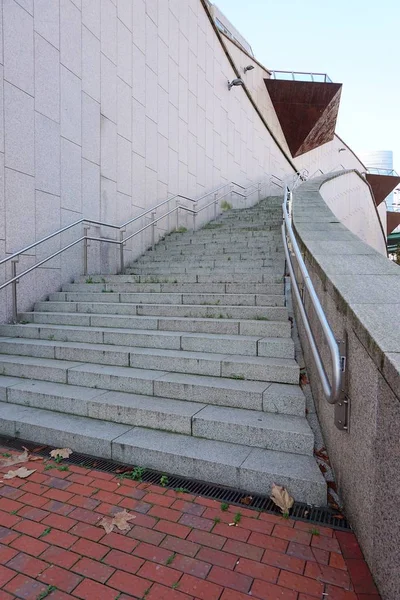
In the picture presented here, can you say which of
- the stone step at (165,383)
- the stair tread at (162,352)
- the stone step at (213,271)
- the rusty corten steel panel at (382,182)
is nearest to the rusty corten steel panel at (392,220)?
the rusty corten steel panel at (382,182)

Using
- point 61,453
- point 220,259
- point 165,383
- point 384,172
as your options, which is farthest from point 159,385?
point 384,172

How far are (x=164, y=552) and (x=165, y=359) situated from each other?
6.66 ft

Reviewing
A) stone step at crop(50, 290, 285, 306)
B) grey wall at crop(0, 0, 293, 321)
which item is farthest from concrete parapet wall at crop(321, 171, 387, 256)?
stone step at crop(50, 290, 285, 306)

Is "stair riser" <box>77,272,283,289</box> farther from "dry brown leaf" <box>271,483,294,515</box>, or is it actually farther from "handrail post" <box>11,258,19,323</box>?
"dry brown leaf" <box>271,483,294,515</box>

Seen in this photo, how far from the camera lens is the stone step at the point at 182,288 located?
17.5ft

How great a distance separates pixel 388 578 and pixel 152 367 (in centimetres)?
275

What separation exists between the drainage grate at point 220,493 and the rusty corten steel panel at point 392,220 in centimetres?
4111

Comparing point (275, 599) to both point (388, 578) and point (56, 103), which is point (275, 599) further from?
point (56, 103)

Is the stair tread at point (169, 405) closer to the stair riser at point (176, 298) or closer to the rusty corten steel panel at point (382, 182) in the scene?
the stair riser at point (176, 298)

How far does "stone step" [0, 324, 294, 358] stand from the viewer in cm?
392

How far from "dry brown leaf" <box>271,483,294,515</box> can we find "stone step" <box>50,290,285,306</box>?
8.67ft

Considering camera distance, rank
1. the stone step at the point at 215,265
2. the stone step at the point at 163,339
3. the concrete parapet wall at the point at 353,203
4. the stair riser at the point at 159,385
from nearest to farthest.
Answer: the stair riser at the point at 159,385
the stone step at the point at 163,339
the stone step at the point at 215,265
the concrete parapet wall at the point at 353,203

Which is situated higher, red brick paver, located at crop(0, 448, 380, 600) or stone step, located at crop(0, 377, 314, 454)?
stone step, located at crop(0, 377, 314, 454)

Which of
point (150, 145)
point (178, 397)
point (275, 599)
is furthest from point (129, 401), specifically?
point (150, 145)
